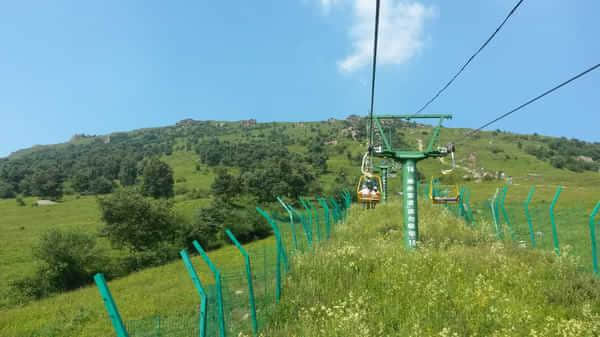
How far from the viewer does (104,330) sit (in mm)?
17312

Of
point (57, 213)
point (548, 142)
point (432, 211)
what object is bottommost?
point (57, 213)

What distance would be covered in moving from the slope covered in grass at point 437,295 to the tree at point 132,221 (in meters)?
45.2

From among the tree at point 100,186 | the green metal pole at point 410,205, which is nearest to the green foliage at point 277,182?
the tree at point 100,186

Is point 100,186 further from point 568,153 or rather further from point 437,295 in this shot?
point 568,153

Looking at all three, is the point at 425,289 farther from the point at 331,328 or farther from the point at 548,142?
the point at 548,142

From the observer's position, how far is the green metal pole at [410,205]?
1182 centimetres

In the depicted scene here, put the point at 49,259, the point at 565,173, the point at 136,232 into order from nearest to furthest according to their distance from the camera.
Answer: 1. the point at 49,259
2. the point at 136,232
3. the point at 565,173

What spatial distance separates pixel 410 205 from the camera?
12.1 metres

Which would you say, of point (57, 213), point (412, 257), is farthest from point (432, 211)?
point (57, 213)

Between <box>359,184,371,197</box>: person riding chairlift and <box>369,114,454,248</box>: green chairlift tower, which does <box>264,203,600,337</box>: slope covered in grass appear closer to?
<box>369,114,454,248</box>: green chairlift tower

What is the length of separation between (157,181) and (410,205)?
103 meters

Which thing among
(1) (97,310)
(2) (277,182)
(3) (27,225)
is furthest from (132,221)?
(2) (277,182)

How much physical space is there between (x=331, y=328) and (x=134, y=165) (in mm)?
155047

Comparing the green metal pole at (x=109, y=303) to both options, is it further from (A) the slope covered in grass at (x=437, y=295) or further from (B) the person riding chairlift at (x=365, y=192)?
(B) the person riding chairlift at (x=365, y=192)
